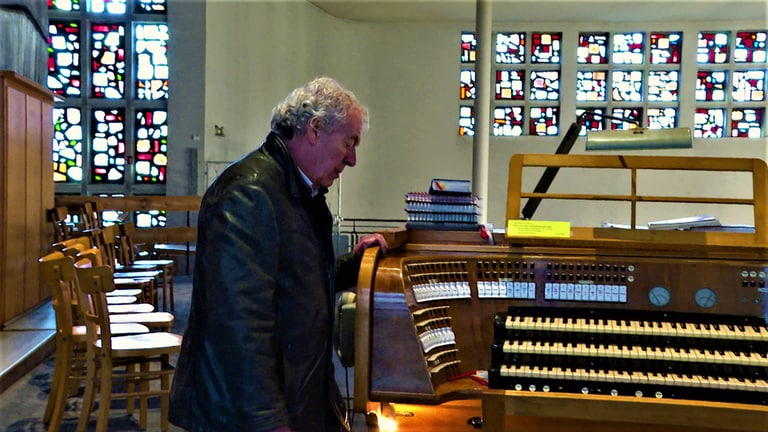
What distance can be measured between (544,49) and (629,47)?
1.44 m

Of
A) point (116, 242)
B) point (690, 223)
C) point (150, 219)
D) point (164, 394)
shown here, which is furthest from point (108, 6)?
point (690, 223)

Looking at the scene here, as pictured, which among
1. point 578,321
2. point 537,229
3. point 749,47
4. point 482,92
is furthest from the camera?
point 749,47

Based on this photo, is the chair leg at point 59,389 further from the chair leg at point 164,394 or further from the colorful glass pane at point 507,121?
the colorful glass pane at point 507,121

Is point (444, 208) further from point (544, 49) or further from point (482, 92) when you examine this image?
point (544, 49)

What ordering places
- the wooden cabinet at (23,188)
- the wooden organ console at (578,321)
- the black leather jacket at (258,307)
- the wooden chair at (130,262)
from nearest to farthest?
the black leather jacket at (258,307) < the wooden organ console at (578,321) < the wooden cabinet at (23,188) < the wooden chair at (130,262)

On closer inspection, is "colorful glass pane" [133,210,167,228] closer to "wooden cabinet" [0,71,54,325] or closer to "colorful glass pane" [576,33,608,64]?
"wooden cabinet" [0,71,54,325]

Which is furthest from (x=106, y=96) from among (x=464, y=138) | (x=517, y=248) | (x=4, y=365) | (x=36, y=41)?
(x=517, y=248)

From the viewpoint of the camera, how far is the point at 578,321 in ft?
7.95

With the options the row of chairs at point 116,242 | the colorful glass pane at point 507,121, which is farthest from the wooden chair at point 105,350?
the colorful glass pane at point 507,121

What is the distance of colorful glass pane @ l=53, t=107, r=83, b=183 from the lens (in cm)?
1016

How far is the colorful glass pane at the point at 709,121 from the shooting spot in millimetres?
11883

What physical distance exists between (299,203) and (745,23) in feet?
40.2

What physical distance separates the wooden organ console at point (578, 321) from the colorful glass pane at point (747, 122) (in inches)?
411

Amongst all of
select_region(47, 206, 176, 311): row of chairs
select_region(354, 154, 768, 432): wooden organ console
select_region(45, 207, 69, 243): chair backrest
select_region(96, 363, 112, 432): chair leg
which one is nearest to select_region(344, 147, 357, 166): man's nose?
select_region(354, 154, 768, 432): wooden organ console
